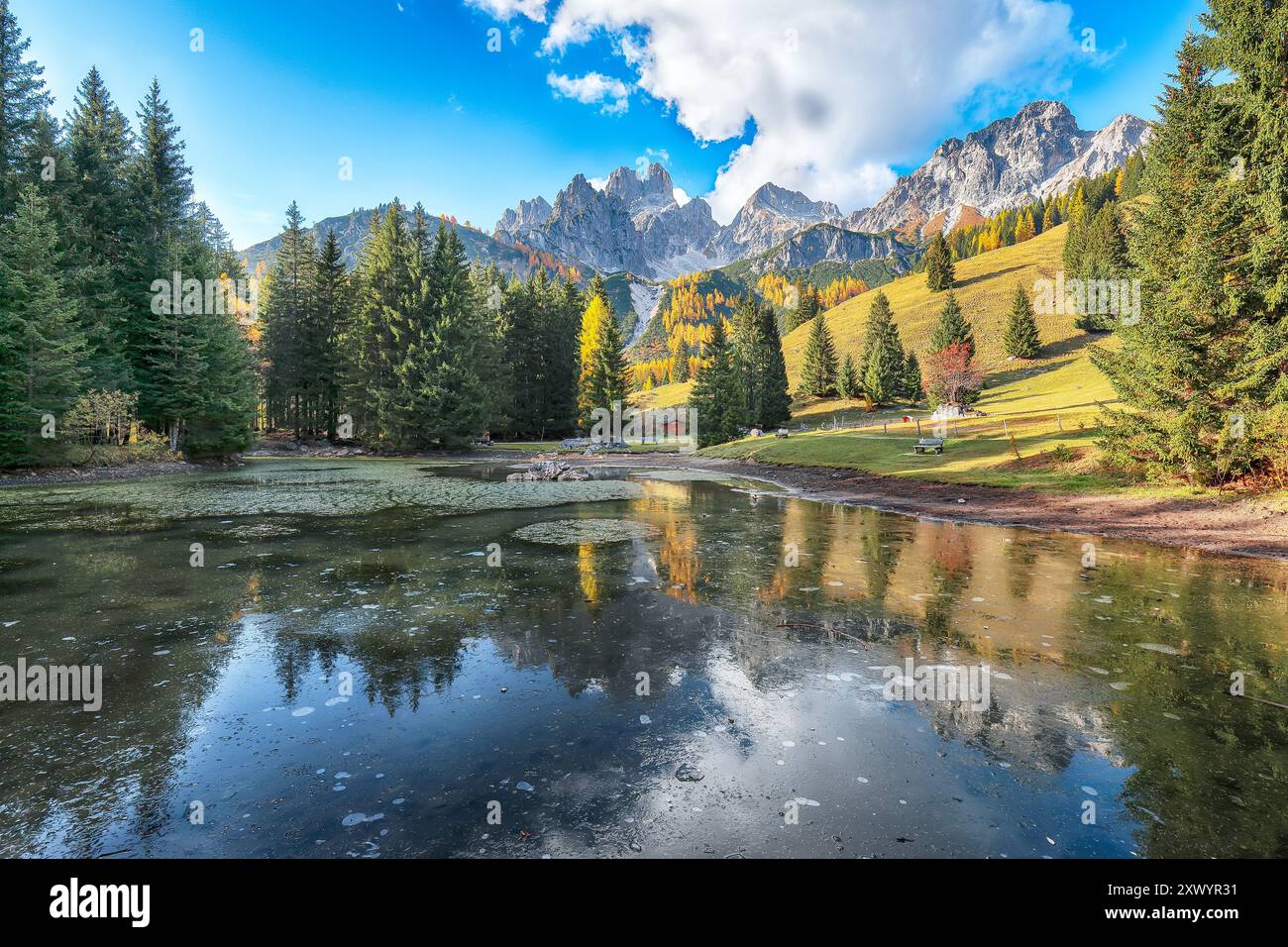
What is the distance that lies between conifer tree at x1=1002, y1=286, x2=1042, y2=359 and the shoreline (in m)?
67.4

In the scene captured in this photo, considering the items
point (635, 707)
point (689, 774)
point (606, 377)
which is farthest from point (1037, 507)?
point (606, 377)

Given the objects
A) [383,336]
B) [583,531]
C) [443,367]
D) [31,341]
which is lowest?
[583,531]

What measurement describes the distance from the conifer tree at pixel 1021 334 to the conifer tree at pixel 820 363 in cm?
2582

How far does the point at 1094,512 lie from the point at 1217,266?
967 cm

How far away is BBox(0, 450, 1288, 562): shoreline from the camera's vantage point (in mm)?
15641

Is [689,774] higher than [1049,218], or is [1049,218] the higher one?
[1049,218]

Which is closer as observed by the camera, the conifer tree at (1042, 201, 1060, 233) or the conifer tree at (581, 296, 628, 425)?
the conifer tree at (581, 296, 628, 425)

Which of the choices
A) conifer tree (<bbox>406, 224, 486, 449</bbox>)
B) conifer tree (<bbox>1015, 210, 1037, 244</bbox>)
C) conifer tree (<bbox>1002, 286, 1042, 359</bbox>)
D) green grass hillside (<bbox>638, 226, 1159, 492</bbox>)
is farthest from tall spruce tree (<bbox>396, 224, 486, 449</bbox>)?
conifer tree (<bbox>1015, 210, 1037, 244</bbox>)

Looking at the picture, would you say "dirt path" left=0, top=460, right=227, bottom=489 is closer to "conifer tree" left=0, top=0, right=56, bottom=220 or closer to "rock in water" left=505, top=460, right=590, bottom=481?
"conifer tree" left=0, top=0, right=56, bottom=220

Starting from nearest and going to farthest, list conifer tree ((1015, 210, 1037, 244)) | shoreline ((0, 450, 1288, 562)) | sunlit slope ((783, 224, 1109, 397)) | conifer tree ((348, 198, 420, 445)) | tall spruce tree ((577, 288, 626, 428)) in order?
shoreline ((0, 450, 1288, 562)), conifer tree ((348, 198, 420, 445)), tall spruce tree ((577, 288, 626, 428)), sunlit slope ((783, 224, 1109, 397)), conifer tree ((1015, 210, 1037, 244))

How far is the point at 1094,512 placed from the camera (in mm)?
19375

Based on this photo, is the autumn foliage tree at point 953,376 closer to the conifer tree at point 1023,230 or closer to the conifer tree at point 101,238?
the conifer tree at point 101,238

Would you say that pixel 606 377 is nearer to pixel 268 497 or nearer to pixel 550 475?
pixel 550 475
